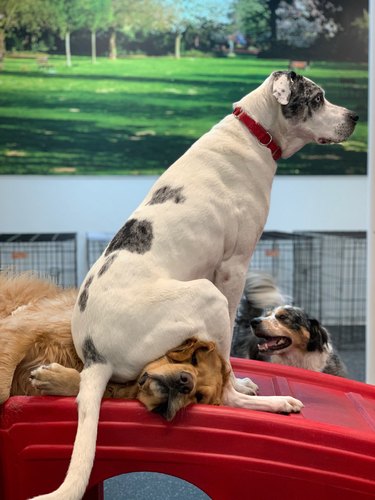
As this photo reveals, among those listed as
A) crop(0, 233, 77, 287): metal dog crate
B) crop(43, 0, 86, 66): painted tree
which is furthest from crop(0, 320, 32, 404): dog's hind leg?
crop(43, 0, 86, 66): painted tree

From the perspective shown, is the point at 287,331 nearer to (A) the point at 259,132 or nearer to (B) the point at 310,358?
(B) the point at 310,358

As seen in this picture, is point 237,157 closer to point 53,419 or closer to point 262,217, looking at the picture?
point 262,217

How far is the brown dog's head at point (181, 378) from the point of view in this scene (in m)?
1.31

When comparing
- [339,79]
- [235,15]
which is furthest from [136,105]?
[339,79]

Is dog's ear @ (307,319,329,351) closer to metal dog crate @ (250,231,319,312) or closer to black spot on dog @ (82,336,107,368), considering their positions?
black spot on dog @ (82,336,107,368)

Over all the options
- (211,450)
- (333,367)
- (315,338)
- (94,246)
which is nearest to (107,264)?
(211,450)

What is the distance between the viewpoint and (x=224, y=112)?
4699mm

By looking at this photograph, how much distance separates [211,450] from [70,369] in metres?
0.38

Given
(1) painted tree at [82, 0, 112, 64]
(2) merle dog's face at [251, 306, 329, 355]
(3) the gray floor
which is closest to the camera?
(3) the gray floor

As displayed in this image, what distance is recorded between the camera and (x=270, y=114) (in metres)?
1.68

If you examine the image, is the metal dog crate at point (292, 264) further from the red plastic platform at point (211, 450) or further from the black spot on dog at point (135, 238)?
the red plastic platform at point (211, 450)

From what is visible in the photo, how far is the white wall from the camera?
455 centimetres

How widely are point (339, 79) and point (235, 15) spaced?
3.20 ft

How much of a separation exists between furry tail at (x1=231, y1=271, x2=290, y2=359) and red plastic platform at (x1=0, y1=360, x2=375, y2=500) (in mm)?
1363
